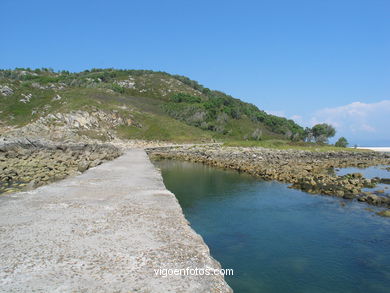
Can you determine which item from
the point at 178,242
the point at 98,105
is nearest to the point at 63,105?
the point at 98,105

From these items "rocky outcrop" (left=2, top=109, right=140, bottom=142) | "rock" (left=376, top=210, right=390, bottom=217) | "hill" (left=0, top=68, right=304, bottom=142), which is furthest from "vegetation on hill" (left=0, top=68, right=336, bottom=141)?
"rock" (left=376, top=210, right=390, bottom=217)

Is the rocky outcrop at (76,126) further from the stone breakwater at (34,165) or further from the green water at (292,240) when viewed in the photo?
the green water at (292,240)

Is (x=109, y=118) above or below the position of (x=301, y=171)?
above

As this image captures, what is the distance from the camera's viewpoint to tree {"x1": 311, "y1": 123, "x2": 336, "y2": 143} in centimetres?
7938

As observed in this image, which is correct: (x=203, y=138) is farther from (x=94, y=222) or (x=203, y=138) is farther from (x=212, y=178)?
(x=94, y=222)

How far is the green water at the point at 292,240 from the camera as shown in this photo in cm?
950

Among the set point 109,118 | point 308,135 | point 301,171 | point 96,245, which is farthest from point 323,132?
point 96,245

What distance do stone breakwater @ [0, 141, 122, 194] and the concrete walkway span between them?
7.95 m

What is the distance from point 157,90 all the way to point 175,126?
50654 millimetres

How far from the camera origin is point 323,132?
260ft

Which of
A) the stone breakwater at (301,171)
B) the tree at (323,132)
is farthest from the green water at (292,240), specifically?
the tree at (323,132)

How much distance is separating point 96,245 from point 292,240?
8.34 meters

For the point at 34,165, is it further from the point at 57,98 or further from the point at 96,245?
the point at 57,98

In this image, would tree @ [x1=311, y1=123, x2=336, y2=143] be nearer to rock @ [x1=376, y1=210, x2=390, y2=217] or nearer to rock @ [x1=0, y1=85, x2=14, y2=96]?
rock @ [x1=376, y1=210, x2=390, y2=217]
